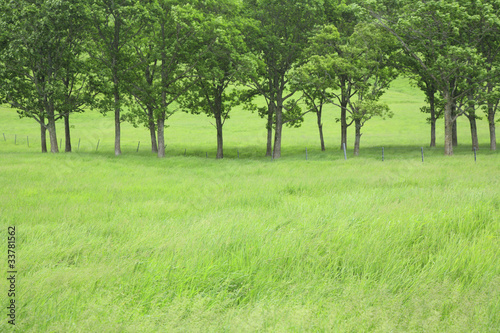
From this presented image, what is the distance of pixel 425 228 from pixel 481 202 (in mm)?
2548

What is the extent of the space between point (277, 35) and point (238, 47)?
4516mm

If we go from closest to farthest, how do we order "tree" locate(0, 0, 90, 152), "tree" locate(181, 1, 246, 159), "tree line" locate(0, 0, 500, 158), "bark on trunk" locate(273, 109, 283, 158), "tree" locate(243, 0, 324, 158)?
"tree" locate(0, 0, 90, 152), "tree line" locate(0, 0, 500, 158), "tree" locate(181, 1, 246, 159), "tree" locate(243, 0, 324, 158), "bark on trunk" locate(273, 109, 283, 158)

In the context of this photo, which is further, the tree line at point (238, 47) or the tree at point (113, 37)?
the tree at point (113, 37)

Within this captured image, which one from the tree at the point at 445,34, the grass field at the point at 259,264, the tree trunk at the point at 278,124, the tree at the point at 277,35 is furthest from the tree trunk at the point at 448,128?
the grass field at the point at 259,264

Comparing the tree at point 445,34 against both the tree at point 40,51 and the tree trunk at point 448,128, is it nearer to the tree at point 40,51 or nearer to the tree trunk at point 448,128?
the tree trunk at point 448,128

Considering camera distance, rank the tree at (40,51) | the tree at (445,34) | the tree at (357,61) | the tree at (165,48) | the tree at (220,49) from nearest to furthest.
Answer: the tree at (445,34) → the tree at (40,51) → the tree at (165,48) → the tree at (220,49) → the tree at (357,61)

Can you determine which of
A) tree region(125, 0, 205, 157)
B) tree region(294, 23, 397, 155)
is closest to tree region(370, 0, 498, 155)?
tree region(294, 23, 397, 155)

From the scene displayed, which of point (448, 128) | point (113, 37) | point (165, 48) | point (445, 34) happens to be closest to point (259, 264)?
point (165, 48)

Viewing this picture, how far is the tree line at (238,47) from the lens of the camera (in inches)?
997

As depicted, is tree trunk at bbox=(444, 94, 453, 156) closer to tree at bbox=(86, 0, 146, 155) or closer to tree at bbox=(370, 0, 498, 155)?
tree at bbox=(370, 0, 498, 155)

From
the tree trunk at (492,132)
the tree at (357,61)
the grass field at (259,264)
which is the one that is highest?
the tree at (357,61)

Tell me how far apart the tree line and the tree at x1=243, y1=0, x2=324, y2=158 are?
10 cm

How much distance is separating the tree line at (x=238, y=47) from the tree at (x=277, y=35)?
0.10m

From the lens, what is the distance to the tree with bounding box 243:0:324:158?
29000 mm
